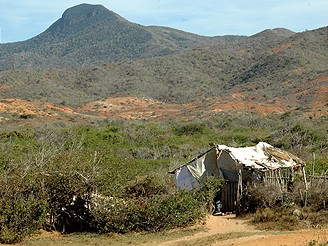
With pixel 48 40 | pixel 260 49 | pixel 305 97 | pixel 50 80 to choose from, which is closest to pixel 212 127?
pixel 305 97

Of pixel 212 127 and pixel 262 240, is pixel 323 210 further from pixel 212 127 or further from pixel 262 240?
pixel 212 127

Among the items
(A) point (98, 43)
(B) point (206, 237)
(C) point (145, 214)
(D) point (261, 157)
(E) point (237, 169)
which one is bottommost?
(B) point (206, 237)

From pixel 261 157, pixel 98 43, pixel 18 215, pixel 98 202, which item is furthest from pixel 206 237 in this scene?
pixel 98 43

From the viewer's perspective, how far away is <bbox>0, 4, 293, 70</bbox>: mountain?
11031 cm

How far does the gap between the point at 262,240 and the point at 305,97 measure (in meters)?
40.8

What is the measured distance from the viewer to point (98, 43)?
120 meters

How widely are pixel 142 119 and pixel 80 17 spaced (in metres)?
107

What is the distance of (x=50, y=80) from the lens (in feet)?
231

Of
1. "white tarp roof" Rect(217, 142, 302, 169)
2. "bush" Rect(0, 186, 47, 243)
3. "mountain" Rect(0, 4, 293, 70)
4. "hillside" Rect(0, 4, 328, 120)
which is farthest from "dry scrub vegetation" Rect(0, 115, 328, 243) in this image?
"mountain" Rect(0, 4, 293, 70)

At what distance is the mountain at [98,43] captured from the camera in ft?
362

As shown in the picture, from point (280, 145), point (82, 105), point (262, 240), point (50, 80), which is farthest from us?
point (50, 80)

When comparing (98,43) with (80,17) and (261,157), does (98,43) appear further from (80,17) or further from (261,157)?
(261,157)

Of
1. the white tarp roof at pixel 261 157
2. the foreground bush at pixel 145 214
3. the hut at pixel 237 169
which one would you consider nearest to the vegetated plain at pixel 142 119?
the foreground bush at pixel 145 214

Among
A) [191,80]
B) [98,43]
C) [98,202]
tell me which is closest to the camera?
[98,202]
